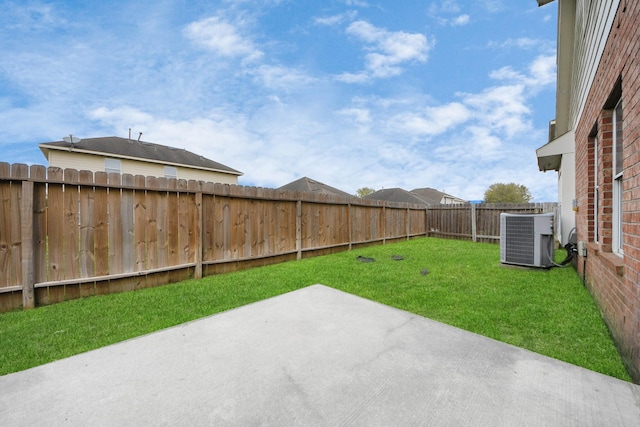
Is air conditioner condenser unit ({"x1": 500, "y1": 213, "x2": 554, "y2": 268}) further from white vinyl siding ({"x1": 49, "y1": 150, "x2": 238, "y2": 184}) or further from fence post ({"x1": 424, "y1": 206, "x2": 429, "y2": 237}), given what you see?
white vinyl siding ({"x1": 49, "y1": 150, "x2": 238, "y2": 184})

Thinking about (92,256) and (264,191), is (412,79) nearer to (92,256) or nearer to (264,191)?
(264,191)

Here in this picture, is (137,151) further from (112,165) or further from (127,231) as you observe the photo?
(127,231)

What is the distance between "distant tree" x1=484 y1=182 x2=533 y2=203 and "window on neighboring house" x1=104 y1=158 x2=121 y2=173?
41560 millimetres

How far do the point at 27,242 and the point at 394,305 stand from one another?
4.34 metres

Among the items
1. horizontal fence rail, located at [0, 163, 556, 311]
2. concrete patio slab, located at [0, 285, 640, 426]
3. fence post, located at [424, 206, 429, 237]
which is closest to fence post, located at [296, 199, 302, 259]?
horizontal fence rail, located at [0, 163, 556, 311]

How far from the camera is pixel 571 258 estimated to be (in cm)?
522

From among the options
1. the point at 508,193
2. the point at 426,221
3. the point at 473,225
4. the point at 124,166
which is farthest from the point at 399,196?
the point at 124,166

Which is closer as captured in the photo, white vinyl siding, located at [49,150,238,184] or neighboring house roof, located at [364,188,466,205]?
white vinyl siding, located at [49,150,238,184]

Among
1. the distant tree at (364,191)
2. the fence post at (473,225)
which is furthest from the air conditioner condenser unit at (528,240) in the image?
the distant tree at (364,191)

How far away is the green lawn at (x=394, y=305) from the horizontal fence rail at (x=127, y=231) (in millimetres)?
289

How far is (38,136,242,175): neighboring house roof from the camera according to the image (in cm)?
1309

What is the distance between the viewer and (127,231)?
394cm

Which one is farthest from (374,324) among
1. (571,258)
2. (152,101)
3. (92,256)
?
(152,101)

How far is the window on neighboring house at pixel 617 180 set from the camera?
2734mm
